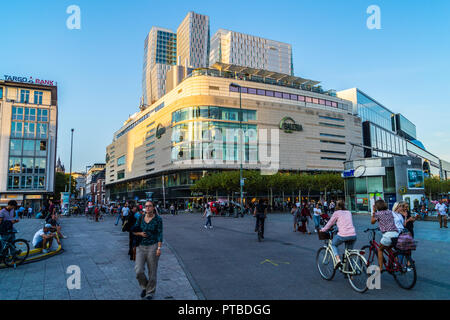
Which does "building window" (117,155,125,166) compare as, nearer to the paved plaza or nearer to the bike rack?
the bike rack

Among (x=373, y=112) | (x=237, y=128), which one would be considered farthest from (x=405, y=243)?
(x=373, y=112)

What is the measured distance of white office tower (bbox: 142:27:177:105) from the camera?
12812 centimetres

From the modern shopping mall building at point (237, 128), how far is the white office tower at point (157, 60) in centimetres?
4376

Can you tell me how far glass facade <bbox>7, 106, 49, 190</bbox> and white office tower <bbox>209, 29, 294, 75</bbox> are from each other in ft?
260

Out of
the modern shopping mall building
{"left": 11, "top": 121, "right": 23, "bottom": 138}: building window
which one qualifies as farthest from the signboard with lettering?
{"left": 11, "top": 121, "right": 23, "bottom": 138}: building window

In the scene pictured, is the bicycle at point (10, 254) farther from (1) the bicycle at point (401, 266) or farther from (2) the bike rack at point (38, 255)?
(1) the bicycle at point (401, 266)

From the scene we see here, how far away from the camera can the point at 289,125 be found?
7269cm

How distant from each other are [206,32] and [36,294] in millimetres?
140380

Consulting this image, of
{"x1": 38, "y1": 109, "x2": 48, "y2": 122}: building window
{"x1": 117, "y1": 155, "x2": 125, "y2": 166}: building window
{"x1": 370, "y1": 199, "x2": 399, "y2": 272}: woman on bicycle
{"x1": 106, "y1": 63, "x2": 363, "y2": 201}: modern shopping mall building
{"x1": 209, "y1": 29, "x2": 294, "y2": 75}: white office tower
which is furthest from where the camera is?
{"x1": 209, "y1": 29, "x2": 294, "y2": 75}: white office tower

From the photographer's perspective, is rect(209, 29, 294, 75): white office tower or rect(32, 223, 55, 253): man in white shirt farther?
rect(209, 29, 294, 75): white office tower

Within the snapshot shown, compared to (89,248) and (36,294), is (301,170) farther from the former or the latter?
(36,294)

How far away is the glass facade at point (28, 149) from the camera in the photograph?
53938 millimetres

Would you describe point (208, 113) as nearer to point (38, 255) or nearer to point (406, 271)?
point (38, 255)
